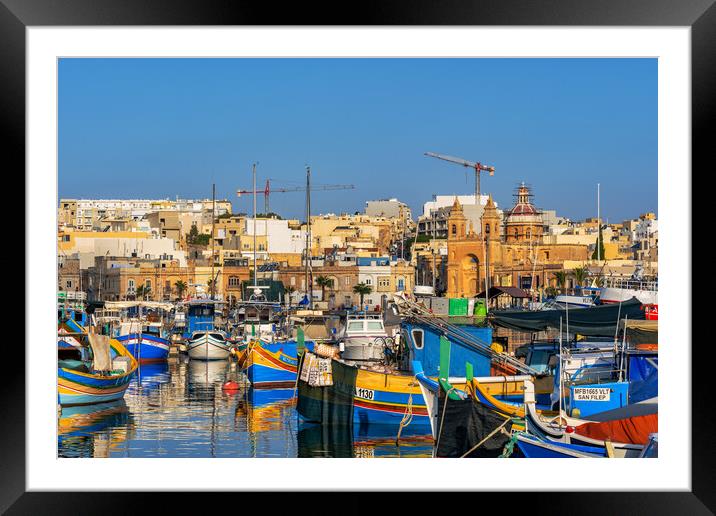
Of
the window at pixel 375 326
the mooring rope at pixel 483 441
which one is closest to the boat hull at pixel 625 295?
the window at pixel 375 326

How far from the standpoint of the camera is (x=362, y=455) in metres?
11.0

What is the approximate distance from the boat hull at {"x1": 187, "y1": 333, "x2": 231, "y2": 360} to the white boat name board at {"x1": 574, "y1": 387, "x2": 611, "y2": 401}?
45.4 ft

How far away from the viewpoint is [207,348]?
2364 cm

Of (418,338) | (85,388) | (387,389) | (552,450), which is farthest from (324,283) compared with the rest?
(552,450)

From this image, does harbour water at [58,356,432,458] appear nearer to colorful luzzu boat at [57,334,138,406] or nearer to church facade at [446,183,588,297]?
colorful luzzu boat at [57,334,138,406]

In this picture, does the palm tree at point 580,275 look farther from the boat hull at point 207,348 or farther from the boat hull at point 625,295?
the boat hull at point 207,348

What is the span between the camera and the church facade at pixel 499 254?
142ft

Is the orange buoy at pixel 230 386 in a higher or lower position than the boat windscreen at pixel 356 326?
lower

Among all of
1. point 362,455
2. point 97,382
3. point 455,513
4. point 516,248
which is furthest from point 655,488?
point 516,248

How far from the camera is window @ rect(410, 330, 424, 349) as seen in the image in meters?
13.6

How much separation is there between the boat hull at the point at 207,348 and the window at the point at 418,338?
1072 centimetres
